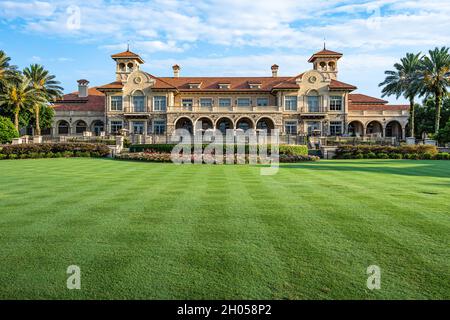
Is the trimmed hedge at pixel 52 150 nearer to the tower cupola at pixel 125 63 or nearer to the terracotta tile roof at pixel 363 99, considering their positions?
the tower cupola at pixel 125 63

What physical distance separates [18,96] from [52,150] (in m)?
17.1

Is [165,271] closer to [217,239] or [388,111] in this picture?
[217,239]

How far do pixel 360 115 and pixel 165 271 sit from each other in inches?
2107

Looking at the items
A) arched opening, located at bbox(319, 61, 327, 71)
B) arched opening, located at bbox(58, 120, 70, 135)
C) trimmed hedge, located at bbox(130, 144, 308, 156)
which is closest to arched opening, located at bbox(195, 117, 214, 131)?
trimmed hedge, located at bbox(130, 144, 308, 156)

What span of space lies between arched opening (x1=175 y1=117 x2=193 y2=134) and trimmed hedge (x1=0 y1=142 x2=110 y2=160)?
1873 centimetres

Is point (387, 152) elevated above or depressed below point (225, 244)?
above

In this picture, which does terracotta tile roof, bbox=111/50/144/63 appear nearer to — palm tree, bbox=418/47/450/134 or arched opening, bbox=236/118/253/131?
arched opening, bbox=236/118/253/131

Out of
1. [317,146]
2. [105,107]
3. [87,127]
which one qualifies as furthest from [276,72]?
[87,127]

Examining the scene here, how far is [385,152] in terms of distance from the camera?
32.8 meters

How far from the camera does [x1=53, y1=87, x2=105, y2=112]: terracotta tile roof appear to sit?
181 ft

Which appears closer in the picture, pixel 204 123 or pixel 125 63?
pixel 204 123

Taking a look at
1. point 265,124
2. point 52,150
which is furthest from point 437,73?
point 52,150

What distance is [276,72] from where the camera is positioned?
194 ft

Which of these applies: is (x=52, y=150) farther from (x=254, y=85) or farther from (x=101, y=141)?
(x=254, y=85)
